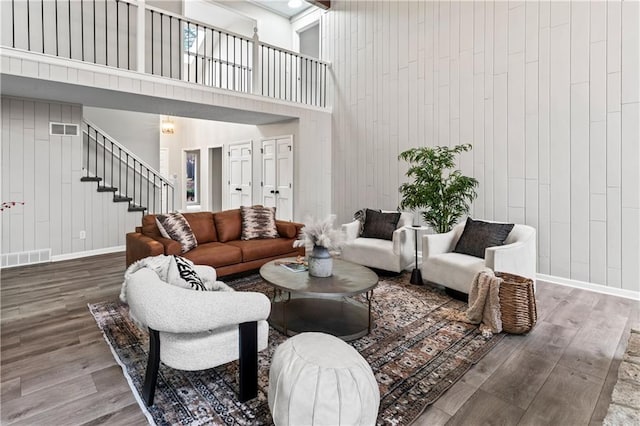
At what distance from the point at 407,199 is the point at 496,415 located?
A: 2962mm

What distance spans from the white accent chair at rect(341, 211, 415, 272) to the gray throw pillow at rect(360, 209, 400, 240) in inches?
2.8

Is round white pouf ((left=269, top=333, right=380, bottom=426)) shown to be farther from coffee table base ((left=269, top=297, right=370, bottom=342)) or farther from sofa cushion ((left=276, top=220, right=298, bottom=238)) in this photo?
sofa cushion ((left=276, top=220, right=298, bottom=238))

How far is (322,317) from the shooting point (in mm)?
3027

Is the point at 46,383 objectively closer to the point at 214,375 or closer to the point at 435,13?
the point at 214,375

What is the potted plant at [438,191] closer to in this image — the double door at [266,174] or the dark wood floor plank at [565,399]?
the dark wood floor plank at [565,399]

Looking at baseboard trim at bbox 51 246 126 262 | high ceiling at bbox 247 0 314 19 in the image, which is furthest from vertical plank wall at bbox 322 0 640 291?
baseboard trim at bbox 51 246 126 262

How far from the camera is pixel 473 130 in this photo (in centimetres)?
482

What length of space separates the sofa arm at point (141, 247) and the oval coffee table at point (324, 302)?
1.25 m

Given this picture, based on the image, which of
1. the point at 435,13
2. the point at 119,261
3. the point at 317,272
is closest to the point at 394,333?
the point at 317,272

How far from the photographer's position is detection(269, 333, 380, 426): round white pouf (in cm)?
145

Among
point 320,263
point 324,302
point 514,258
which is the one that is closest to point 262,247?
point 324,302

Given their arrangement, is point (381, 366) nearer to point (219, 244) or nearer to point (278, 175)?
point (219, 244)

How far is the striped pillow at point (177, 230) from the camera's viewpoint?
3.84 metres

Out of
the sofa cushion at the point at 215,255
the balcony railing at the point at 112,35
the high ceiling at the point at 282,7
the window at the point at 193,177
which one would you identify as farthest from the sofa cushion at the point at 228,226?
the window at the point at 193,177
